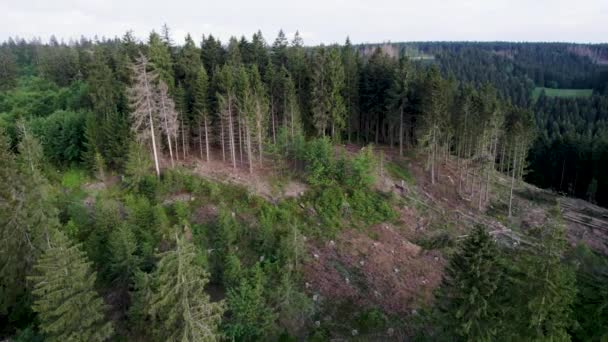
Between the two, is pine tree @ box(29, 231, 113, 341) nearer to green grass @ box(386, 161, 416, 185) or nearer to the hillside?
the hillside

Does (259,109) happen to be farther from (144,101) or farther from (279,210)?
(279,210)

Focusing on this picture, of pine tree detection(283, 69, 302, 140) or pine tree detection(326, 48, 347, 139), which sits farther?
pine tree detection(326, 48, 347, 139)

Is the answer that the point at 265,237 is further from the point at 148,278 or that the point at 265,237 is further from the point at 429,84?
the point at 429,84

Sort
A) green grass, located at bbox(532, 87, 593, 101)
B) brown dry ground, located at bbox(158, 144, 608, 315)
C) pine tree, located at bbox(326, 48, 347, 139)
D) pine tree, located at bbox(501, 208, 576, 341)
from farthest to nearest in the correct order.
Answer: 1. green grass, located at bbox(532, 87, 593, 101)
2. pine tree, located at bbox(326, 48, 347, 139)
3. brown dry ground, located at bbox(158, 144, 608, 315)
4. pine tree, located at bbox(501, 208, 576, 341)

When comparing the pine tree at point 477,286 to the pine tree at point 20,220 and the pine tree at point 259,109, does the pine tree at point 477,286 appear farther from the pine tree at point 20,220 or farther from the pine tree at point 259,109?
the pine tree at point 259,109

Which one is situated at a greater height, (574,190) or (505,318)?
(505,318)


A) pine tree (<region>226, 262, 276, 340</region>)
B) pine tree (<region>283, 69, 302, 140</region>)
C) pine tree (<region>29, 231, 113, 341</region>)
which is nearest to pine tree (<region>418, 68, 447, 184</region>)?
pine tree (<region>283, 69, 302, 140</region>)

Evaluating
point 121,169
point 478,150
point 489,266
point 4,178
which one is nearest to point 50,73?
point 121,169
